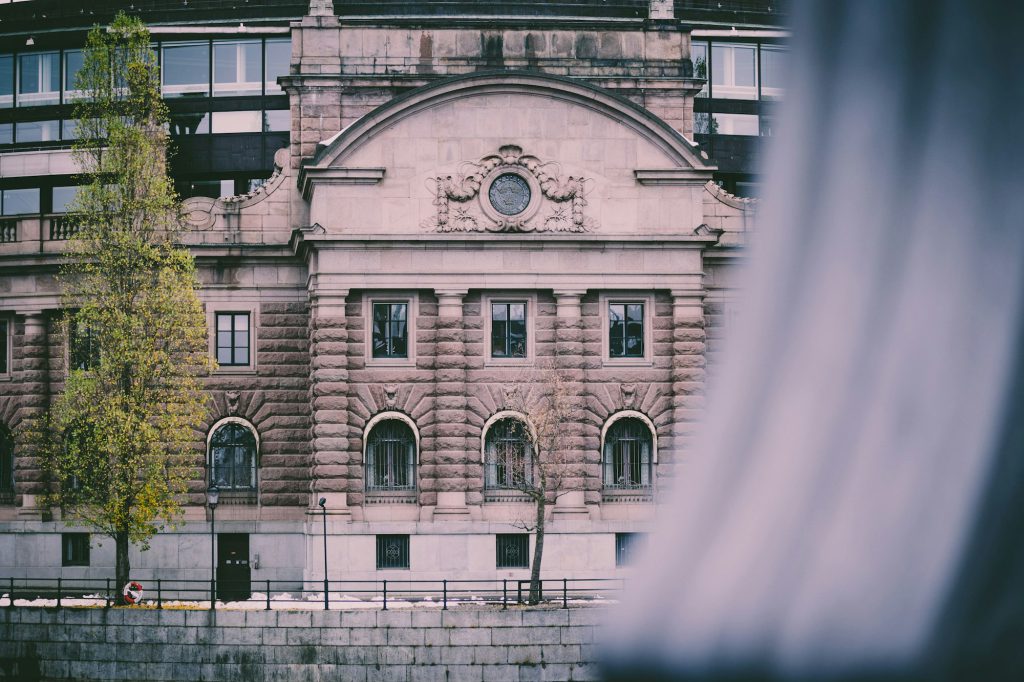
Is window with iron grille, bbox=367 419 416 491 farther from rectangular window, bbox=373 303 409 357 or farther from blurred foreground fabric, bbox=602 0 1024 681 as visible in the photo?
blurred foreground fabric, bbox=602 0 1024 681

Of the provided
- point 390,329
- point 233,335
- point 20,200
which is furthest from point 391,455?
point 20,200

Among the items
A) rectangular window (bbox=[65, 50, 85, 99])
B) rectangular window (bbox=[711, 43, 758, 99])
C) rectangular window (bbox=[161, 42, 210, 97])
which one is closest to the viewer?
rectangular window (bbox=[161, 42, 210, 97])

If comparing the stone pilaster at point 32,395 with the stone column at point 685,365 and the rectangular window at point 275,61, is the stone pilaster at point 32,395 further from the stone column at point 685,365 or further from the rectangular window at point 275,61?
the stone column at point 685,365

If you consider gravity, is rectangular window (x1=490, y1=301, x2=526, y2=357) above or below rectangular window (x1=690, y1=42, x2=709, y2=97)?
below

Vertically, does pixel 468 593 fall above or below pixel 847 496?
below

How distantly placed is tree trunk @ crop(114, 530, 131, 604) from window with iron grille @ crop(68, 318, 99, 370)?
18.1 ft

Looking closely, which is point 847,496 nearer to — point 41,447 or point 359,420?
point 359,420

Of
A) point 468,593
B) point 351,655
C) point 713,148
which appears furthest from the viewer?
point 713,148

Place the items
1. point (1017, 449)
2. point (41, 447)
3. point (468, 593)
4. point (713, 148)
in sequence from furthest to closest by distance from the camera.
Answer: point (713, 148) → point (41, 447) → point (468, 593) → point (1017, 449)

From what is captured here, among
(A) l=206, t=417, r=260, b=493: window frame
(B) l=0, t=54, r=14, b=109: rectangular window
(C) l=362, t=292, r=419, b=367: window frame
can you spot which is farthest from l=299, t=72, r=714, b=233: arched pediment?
(B) l=0, t=54, r=14, b=109: rectangular window

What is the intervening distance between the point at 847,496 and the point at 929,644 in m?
0.43

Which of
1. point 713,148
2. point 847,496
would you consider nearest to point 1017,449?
point 847,496

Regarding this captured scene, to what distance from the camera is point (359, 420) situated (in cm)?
4500

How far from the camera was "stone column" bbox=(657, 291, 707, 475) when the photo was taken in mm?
45500
